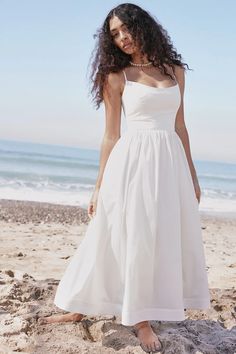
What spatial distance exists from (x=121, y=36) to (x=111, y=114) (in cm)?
46

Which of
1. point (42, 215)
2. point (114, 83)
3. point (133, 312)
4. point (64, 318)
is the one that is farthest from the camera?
point (42, 215)

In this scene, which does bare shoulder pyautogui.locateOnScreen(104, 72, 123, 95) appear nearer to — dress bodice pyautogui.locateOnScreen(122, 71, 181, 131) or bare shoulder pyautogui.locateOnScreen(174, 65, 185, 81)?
dress bodice pyautogui.locateOnScreen(122, 71, 181, 131)

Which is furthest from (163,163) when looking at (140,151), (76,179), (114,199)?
(76,179)

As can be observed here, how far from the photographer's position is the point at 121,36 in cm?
304

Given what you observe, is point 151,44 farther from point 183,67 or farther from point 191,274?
point 191,274

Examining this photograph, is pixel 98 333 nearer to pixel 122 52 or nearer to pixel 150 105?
pixel 150 105

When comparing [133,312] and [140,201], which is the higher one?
[140,201]

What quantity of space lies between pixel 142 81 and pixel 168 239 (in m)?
0.92

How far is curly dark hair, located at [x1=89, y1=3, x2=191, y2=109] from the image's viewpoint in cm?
302

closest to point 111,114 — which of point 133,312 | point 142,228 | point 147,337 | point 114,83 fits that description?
point 114,83

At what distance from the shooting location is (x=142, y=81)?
3.00 metres

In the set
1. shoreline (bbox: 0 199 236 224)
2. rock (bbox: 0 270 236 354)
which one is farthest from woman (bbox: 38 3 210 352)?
shoreline (bbox: 0 199 236 224)

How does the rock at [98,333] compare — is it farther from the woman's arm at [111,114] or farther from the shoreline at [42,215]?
the shoreline at [42,215]

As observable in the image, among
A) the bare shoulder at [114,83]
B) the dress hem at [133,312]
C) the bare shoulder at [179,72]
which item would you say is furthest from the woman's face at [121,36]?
the dress hem at [133,312]
